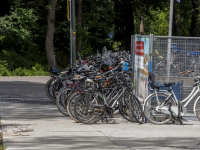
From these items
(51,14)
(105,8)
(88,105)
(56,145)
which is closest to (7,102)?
(88,105)

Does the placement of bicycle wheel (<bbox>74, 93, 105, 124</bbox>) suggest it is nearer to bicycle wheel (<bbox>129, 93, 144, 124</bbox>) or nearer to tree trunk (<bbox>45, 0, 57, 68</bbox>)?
bicycle wheel (<bbox>129, 93, 144, 124</bbox>)

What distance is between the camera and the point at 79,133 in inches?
307

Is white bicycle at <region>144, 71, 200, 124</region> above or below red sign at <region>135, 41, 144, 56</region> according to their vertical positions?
below

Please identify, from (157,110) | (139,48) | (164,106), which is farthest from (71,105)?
(139,48)

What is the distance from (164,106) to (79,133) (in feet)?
7.02

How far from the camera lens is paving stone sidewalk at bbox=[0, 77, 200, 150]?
6.76 metres

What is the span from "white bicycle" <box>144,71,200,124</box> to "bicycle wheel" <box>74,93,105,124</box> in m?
0.98

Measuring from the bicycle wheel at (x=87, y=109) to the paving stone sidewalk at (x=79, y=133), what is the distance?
0.16 metres

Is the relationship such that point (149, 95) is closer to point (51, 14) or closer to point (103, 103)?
point (103, 103)

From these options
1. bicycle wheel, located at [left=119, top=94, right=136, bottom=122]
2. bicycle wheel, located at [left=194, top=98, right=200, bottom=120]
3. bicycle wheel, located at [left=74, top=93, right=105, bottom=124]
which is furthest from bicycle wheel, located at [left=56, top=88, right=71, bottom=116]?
bicycle wheel, located at [left=194, top=98, right=200, bottom=120]

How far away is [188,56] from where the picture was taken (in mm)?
9414

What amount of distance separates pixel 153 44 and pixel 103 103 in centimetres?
161

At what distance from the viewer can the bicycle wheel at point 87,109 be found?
8938 millimetres

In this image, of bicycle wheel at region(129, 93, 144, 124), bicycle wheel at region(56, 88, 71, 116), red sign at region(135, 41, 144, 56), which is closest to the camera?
→ bicycle wheel at region(129, 93, 144, 124)
